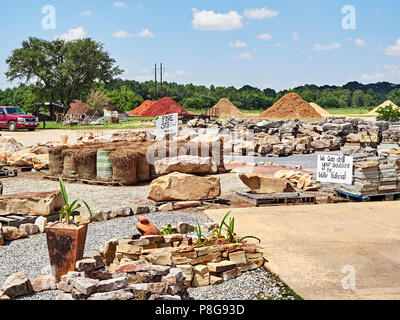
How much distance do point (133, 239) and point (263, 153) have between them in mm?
15130

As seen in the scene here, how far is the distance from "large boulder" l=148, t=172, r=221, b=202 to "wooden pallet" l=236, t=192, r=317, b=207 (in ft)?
2.97

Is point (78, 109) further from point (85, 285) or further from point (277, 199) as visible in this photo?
point (85, 285)

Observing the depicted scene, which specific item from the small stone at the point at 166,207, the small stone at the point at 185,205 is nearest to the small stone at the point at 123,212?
the small stone at the point at 166,207

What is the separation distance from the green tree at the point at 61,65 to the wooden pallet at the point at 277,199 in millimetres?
45641

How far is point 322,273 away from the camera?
550cm

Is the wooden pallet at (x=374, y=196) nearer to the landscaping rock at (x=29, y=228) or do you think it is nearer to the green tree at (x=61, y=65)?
the landscaping rock at (x=29, y=228)

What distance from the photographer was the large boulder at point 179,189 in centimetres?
959

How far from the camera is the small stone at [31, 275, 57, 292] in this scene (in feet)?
16.7

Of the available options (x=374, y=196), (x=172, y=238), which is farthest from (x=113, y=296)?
(x=374, y=196)

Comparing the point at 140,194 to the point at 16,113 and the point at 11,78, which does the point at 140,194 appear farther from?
the point at 11,78

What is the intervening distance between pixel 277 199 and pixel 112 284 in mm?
5917

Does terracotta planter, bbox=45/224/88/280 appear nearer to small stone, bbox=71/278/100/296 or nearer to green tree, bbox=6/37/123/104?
small stone, bbox=71/278/100/296

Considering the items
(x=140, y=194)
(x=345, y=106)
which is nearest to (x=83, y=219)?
(x=140, y=194)

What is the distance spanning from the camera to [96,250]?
659 cm
